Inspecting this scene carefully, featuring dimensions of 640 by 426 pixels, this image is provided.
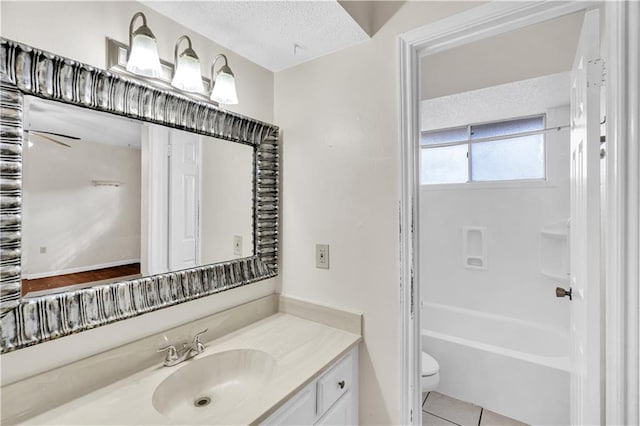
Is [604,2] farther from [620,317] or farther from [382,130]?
[620,317]

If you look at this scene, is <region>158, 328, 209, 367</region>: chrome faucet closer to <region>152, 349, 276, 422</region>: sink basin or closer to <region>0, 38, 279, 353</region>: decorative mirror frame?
<region>152, 349, 276, 422</region>: sink basin

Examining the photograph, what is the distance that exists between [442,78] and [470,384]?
6.75 ft

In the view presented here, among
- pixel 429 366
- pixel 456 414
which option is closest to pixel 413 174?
pixel 429 366

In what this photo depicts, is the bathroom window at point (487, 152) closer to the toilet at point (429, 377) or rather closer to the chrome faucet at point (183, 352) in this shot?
the toilet at point (429, 377)

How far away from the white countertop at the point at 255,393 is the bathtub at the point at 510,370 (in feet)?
4.14

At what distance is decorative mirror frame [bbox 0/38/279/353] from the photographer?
740mm

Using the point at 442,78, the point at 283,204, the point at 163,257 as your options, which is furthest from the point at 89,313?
the point at 442,78

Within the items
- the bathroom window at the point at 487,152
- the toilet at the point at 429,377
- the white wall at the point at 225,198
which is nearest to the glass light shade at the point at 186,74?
the white wall at the point at 225,198

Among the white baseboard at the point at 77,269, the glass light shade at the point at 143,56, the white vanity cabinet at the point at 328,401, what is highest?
the glass light shade at the point at 143,56

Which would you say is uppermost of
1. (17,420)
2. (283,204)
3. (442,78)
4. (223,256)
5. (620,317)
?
(442,78)

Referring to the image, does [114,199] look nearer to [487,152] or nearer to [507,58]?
[507,58]

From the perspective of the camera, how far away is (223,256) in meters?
1.30

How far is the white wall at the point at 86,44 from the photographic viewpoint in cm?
78

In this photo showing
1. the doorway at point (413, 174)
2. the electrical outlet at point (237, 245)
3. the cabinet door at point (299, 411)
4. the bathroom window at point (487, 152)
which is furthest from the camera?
the bathroom window at point (487, 152)
